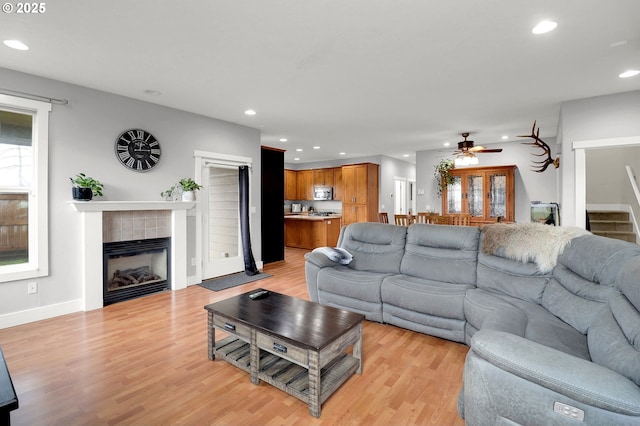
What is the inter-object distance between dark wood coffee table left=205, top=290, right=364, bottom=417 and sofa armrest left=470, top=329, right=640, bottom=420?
0.92 m

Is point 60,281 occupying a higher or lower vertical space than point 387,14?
lower

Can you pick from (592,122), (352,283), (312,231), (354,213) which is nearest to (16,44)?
(352,283)

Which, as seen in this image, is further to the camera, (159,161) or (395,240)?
(159,161)

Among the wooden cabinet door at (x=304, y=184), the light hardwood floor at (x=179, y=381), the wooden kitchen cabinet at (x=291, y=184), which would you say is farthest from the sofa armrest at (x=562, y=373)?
the wooden kitchen cabinet at (x=291, y=184)

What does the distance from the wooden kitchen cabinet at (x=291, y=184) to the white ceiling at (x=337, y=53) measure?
553 centimetres

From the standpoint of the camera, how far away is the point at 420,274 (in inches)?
125

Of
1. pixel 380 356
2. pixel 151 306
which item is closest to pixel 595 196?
pixel 380 356

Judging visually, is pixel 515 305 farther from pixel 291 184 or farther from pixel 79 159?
pixel 291 184

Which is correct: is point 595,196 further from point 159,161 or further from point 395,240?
point 159,161

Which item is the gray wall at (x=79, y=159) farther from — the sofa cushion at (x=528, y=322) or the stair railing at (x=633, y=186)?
the stair railing at (x=633, y=186)

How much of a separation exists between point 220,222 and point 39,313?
2506 mm

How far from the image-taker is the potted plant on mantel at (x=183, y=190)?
4.43 meters

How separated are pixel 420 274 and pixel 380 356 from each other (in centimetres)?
100

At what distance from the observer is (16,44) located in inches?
103
